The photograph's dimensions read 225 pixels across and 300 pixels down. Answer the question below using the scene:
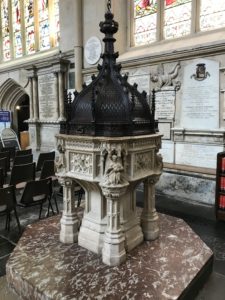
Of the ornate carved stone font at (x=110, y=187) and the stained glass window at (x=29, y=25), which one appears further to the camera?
the stained glass window at (x=29, y=25)

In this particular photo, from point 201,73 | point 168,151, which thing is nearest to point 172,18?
point 201,73

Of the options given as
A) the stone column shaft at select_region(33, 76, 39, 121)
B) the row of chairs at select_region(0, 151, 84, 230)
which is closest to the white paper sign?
the stone column shaft at select_region(33, 76, 39, 121)

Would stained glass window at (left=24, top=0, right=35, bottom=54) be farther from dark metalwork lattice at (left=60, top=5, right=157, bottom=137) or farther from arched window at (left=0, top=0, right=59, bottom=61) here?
dark metalwork lattice at (left=60, top=5, right=157, bottom=137)

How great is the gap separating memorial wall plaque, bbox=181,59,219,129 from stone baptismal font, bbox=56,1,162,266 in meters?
2.29

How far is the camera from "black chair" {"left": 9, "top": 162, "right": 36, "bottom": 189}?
11.7 feet

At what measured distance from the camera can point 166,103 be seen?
4359 mm

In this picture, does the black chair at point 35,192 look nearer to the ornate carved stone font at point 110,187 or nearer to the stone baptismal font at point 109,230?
the stone baptismal font at point 109,230

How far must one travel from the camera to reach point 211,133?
3879mm

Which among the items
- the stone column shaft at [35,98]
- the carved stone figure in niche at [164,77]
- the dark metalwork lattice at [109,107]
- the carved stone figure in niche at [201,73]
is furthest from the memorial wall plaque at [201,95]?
the stone column shaft at [35,98]

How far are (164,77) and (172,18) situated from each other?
3.92 feet

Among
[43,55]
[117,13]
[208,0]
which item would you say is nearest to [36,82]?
[43,55]

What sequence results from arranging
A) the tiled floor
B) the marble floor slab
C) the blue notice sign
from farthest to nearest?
the blue notice sign < the tiled floor < the marble floor slab

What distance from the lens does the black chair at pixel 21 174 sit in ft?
11.7

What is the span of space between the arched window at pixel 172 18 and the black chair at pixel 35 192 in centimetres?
348
